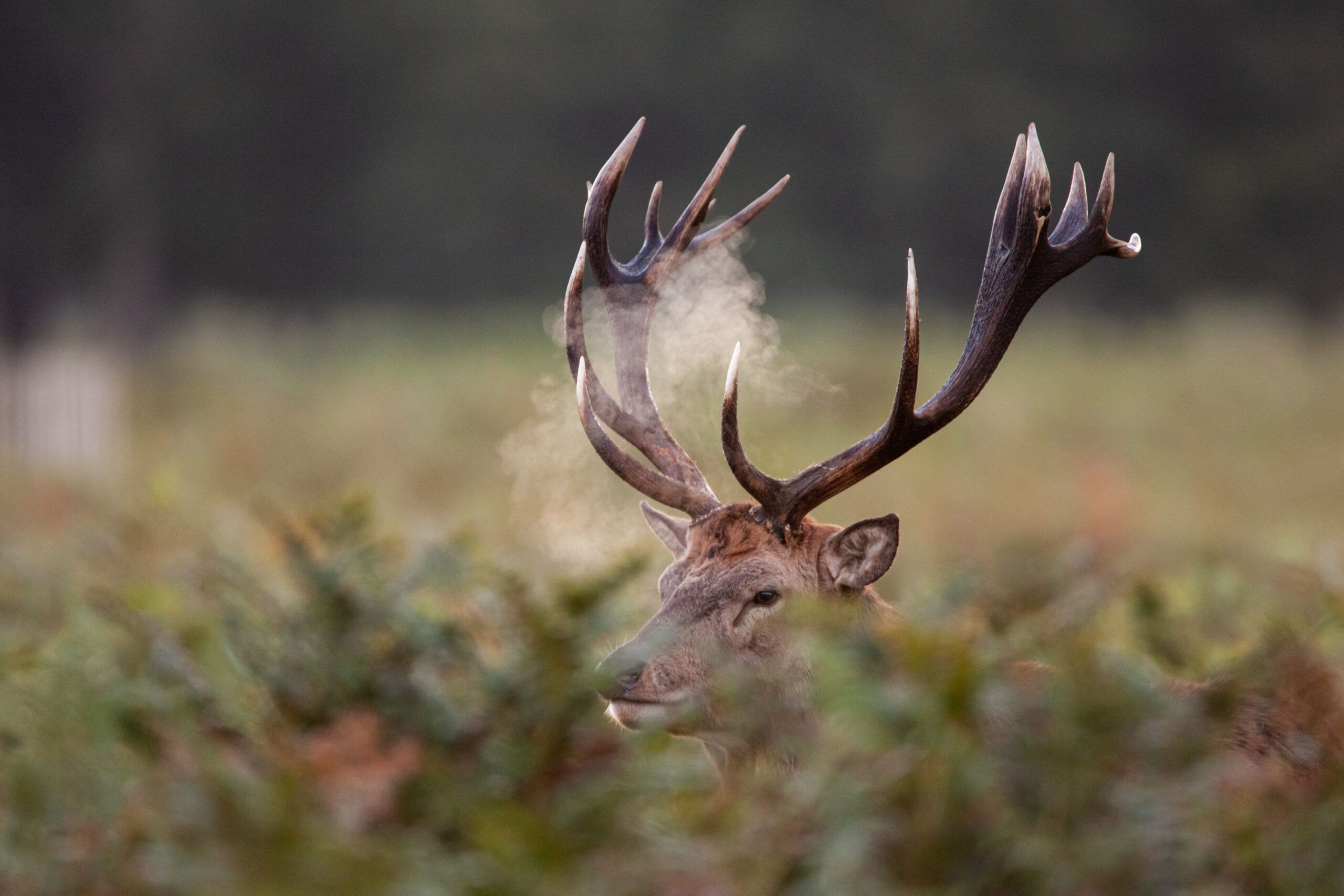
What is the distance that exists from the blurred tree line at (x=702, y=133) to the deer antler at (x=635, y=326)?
20309mm

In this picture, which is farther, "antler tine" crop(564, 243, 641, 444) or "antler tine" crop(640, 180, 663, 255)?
"antler tine" crop(640, 180, 663, 255)

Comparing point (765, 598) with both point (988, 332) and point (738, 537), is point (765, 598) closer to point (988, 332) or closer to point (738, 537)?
point (738, 537)

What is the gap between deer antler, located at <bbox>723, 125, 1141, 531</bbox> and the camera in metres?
3.88

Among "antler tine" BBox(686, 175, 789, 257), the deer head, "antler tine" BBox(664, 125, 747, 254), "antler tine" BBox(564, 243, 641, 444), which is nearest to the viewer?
the deer head

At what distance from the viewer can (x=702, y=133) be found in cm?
2694

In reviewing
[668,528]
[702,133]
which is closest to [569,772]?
[668,528]

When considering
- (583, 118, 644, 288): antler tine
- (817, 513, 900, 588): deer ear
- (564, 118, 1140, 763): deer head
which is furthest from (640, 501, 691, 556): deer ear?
(583, 118, 644, 288): antler tine

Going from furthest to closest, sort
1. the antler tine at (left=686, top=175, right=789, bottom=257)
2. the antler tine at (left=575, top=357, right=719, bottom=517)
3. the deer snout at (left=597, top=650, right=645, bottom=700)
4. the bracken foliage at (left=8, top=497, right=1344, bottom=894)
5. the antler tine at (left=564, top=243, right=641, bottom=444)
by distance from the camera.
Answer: the antler tine at (left=686, top=175, right=789, bottom=257)
the antler tine at (left=564, top=243, right=641, bottom=444)
the antler tine at (left=575, top=357, right=719, bottom=517)
the deer snout at (left=597, top=650, right=645, bottom=700)
the bracken foliage at (left=8, top=497, right=1344, bottom=894)

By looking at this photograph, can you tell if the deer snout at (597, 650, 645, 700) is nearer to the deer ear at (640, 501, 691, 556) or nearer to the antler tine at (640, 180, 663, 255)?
the deer ear at (640, 501, 691, 556)

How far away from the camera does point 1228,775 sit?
2.33 meters

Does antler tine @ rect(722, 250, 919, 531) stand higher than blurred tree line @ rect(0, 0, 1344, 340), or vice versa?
blurred tree line @ rect(0, 0, 1344, 340)

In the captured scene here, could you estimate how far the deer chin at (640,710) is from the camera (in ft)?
11.6

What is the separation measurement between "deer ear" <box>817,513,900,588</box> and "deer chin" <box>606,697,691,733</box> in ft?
2.02

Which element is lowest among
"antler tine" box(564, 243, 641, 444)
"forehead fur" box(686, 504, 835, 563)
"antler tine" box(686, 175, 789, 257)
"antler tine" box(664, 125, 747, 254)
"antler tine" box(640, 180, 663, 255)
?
"forehead fur" box(686, 504, 835, 563)
